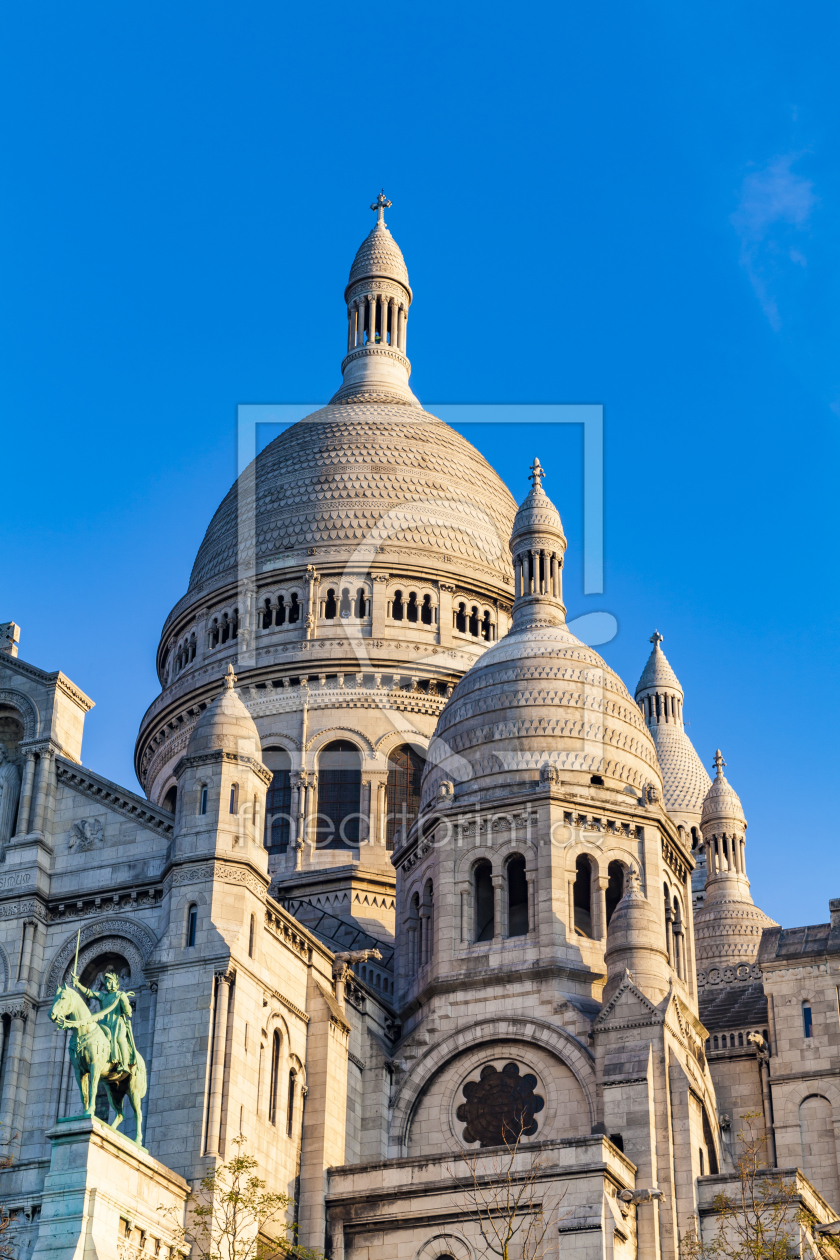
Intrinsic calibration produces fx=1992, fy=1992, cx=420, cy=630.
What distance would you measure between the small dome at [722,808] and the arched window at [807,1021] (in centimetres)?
2621

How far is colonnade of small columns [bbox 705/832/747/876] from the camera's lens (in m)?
81.6

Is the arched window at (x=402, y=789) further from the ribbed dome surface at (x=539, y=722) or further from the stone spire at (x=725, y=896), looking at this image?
the stone spire at (x=725, y=896)

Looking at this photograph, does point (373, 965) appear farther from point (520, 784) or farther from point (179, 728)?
point (179, 728)

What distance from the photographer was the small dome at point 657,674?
3740 inches

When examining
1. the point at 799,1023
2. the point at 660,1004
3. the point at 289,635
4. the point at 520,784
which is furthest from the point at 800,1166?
the point at 289,635

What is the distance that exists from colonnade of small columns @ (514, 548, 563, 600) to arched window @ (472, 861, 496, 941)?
10831mm

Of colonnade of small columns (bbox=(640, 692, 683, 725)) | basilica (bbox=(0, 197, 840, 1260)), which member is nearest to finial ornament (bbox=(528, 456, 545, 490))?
basilica (bbox=(0, 197, 840, 1260))

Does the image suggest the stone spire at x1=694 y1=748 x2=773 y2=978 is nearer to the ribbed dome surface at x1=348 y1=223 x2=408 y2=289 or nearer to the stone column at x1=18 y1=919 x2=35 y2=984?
A: the ribbed dome surface at x1=348 y1=223 x2=408 y2=289

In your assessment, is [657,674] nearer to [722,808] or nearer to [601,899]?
[722,808]

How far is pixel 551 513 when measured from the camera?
210ft

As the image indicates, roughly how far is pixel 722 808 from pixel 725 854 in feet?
6.52

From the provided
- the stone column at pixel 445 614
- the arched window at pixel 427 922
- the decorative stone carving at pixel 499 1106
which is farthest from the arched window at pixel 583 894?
the stone column at pixel 445 614

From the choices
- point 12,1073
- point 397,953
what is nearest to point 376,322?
point 397,953

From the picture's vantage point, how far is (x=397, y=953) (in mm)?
57031
